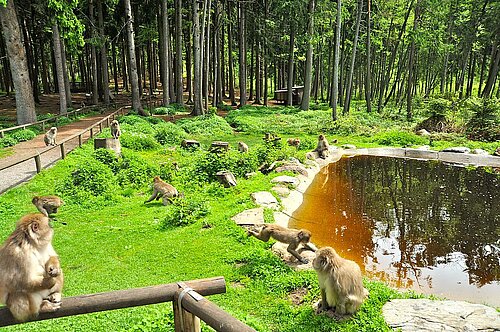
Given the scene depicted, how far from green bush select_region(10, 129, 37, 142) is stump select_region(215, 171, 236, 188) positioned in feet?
33.6

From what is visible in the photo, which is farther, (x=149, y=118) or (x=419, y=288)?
(x=149, y=118)

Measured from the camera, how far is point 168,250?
770 cm

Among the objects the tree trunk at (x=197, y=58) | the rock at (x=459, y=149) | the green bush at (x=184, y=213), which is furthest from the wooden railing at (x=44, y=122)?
the rock at (x=459, y=149)

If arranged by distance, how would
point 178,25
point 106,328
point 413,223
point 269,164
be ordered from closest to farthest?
point 106,328
point 413,223
point 269,164
point 178,25

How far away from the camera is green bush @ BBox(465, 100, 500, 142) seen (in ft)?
59.3

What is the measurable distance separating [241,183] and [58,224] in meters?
5.12

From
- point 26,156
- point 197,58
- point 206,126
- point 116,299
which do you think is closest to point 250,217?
point 116,299

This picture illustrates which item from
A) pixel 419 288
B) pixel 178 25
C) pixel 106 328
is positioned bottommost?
pixel 419 288

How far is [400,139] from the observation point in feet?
61.7

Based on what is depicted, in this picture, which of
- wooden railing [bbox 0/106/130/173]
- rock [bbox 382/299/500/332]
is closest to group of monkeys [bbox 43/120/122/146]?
wooden railing [bbox 0/106/130/173]

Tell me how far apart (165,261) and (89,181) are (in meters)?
5.06

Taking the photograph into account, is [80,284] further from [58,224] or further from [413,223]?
[413,223]

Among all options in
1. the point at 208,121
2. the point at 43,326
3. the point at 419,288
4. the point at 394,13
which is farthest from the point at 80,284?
the point at 394,13

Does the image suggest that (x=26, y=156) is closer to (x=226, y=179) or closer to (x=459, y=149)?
(x=226, y=179)
